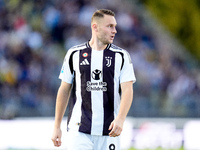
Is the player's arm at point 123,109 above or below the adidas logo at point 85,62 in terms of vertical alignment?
below

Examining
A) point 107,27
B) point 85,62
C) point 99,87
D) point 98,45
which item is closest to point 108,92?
point 99,87

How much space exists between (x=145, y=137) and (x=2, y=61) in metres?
4.70

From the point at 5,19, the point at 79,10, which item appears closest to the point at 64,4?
the point at 79,10

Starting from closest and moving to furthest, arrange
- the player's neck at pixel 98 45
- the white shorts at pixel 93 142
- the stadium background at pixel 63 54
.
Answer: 1. the white shorts at pixel 93 142
2. the player's neck at pixel 98 45
3. the stadium background at pixel 63 54

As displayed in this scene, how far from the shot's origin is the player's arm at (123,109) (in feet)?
17.4

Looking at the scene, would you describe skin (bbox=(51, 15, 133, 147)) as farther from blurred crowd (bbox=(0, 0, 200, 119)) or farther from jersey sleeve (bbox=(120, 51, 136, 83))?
blurred crowd (bbox=(0, 0, 200, 119))

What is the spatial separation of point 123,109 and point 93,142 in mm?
514

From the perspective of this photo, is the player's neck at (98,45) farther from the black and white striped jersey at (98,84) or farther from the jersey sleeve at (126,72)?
the jersey sleeve at (126,72)

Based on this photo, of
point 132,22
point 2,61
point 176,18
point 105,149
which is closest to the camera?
point 105,149

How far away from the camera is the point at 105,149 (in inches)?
222

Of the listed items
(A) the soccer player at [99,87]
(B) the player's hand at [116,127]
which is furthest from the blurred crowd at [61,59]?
(B) the player's hand at [116,127]

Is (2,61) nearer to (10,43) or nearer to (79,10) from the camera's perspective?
(10,43)

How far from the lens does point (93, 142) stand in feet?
18.7

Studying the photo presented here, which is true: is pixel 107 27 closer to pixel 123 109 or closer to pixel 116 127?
pixel 123 109
